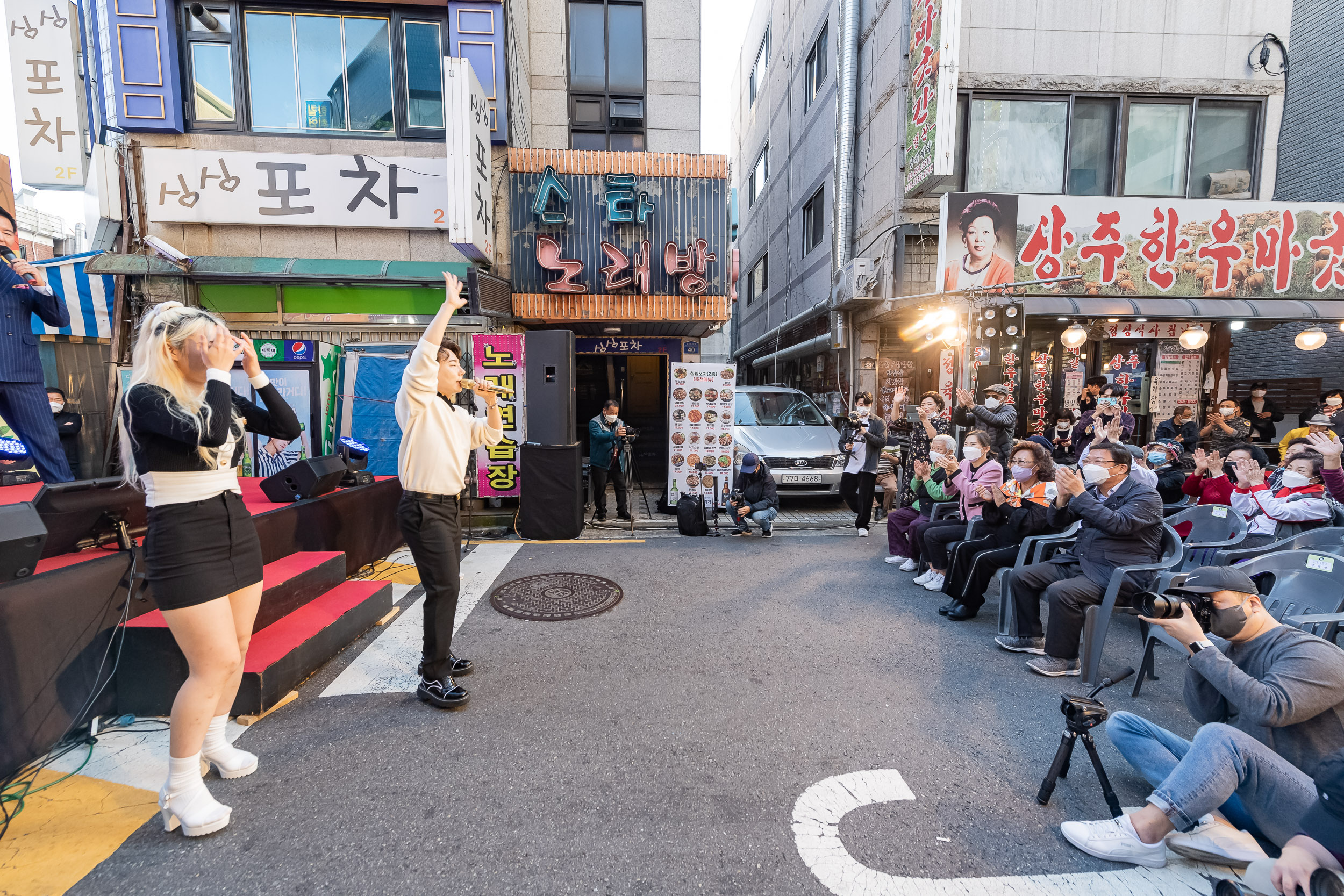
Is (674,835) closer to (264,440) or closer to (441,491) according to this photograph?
(441,491)

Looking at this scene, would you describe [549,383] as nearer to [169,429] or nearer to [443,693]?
[443,693]

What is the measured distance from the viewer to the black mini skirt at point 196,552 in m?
2.11

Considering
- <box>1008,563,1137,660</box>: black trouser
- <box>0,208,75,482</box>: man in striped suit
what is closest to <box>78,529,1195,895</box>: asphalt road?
<box>1008,563,1137,660</box>: black trouser

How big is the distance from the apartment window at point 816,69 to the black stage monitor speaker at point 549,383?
12187mm

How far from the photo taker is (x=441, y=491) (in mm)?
3109

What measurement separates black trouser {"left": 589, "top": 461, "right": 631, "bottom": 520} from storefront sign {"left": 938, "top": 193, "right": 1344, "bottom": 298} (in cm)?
709

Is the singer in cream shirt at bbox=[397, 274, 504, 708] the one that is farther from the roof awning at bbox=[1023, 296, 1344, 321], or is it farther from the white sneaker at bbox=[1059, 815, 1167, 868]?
the roof awning at bbox=[1023, 296, 1344, 321]

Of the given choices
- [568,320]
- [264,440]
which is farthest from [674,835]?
[568,320]

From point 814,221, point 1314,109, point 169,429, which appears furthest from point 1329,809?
point 1314,109

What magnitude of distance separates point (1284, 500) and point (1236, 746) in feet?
12.5

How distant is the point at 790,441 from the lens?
8.89 meters

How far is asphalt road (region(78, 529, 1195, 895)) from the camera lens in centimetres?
210

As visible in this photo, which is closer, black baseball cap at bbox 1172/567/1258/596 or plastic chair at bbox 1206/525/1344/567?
black baseball cap at bbox 1172/567/1258/596

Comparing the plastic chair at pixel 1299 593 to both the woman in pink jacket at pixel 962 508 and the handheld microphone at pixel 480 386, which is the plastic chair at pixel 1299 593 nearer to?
the woman in pink jacket at pixel 962 508
